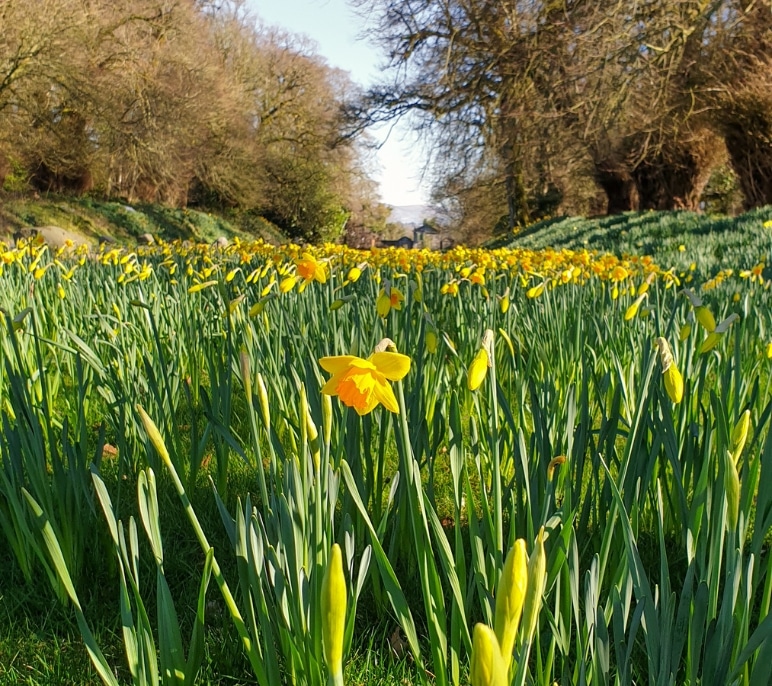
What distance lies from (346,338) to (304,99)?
89.5ft

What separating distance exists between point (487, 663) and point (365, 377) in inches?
16.3

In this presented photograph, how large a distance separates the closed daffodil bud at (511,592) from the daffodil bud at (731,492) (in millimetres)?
322

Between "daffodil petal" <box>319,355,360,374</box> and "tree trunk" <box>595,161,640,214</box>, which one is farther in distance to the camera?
"tree trunk" <box>595,161,640,214</box>

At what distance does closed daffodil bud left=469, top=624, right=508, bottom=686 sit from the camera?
0.46m

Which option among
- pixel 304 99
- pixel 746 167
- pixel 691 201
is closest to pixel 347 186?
pixel 304 99

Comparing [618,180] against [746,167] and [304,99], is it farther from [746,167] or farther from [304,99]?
[304,99]

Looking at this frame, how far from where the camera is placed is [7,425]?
134 centimetres

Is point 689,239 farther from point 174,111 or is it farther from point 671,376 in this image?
point 174,111

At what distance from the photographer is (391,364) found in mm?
802

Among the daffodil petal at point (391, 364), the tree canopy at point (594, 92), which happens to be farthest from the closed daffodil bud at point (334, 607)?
the tree canopy at point (594, 92)

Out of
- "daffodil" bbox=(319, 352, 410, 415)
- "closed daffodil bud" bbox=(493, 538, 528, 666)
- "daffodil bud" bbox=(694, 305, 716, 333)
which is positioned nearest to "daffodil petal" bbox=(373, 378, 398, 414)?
"daffodil" bbox=(319, 352, 410, 415)

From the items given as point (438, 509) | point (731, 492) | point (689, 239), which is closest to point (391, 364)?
point (731, 492)

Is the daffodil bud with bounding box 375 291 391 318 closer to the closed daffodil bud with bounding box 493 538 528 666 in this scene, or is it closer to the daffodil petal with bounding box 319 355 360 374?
the daffodil petal with bounding box 319 355 360 374

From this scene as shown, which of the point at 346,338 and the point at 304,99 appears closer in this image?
the point at 346,338
